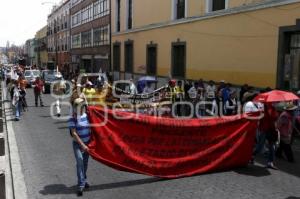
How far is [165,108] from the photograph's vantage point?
16781mm

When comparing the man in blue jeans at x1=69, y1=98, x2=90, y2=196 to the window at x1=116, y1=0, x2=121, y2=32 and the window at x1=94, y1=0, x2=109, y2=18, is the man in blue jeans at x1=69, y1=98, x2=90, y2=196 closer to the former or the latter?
the window at x1=116, y1=0, x2=121, y2=32

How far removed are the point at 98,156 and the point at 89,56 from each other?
51975 mm

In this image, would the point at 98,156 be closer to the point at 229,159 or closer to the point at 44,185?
the point at 44,185

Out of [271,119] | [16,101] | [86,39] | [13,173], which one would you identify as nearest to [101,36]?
[86,39]

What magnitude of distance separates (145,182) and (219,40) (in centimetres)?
1516

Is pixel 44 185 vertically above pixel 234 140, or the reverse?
pixel 234 140

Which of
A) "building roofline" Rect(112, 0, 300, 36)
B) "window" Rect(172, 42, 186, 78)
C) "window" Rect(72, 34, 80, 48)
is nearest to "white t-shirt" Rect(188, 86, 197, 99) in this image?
"building roofline" Rect(112, 0, 300, 36)

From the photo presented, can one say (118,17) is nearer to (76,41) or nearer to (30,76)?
(30,76)

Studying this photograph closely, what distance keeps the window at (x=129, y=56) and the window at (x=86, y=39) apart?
63.5 ft

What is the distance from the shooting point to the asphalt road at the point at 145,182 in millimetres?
8117

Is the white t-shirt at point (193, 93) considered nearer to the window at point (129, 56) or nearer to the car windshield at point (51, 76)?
the window at point (129, 56)

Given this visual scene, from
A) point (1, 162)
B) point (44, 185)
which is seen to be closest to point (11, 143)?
point (1, 162)

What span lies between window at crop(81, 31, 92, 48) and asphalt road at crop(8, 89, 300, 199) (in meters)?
49.1

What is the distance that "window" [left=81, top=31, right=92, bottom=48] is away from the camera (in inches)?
2346
